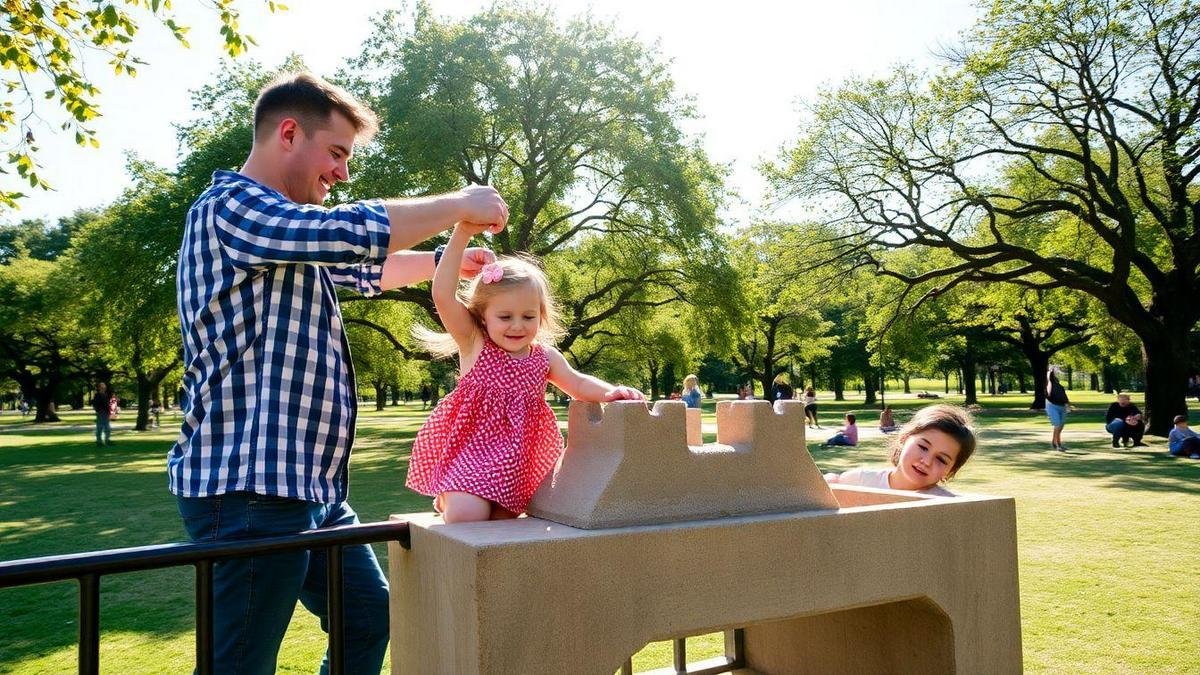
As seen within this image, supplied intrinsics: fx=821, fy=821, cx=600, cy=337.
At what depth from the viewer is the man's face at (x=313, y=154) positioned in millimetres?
2148

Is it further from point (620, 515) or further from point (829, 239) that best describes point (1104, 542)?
point (829, 239)

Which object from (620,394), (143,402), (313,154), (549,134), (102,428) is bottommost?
(102,428)

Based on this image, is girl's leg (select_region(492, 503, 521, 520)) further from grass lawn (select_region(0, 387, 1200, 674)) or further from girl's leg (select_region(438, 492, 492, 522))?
grass lawn (select_region(0, 387, 1200, 674))

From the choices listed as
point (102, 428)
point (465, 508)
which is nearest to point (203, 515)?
point (465, 508)

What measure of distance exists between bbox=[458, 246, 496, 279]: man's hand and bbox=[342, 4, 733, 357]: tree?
57.1ft

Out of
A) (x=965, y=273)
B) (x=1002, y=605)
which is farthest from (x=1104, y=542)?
(x=965, y=273)

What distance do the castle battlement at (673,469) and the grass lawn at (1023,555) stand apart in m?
2.62

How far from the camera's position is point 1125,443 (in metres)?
18.0

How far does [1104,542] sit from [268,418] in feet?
25.6

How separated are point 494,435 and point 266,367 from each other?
26.8 inches

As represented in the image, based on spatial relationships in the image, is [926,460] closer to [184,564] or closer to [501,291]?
[501,291]

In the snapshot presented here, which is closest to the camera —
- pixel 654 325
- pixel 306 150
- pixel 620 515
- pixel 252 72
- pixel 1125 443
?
pixel 620 515

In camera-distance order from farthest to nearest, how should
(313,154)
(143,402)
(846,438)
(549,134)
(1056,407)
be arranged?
(143,402) < (549,134) < (846,438) < (1056,407) < (313,154)

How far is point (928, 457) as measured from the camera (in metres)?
3.51
